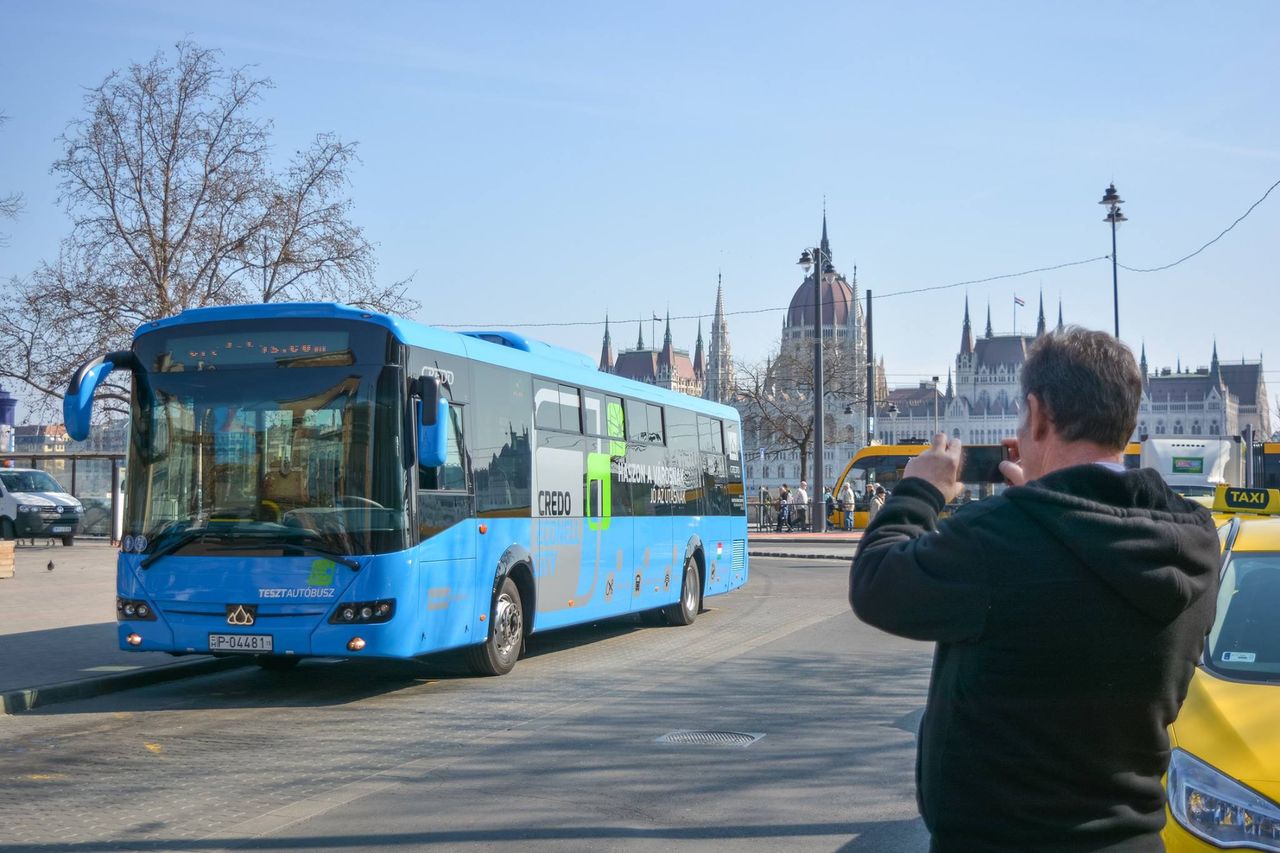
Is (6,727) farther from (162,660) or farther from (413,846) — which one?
(413,846)

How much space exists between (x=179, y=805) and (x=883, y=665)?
712 centimetres

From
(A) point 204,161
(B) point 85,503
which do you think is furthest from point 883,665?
(B) point 85,503

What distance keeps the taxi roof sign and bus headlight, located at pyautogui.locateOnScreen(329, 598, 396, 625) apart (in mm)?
5785

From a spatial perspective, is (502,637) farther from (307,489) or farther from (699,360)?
(699,360)

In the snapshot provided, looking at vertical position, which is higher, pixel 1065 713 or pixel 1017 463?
pixel 1017 463

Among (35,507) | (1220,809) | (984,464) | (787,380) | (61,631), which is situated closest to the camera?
(984,464)

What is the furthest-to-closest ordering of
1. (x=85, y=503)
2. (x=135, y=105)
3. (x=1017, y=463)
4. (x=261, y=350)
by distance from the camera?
(x=85, y=503) → (x=135, y=105) → (x=261, y=350) → (x=1017, y=463)

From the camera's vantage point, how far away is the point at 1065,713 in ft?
7.95

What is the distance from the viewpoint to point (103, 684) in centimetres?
1090

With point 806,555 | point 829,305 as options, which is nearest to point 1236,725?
point 806,555

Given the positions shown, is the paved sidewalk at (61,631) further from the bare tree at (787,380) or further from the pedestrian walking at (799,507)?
the bare tree at (787,380)

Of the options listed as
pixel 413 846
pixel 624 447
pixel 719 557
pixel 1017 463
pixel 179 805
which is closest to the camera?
pixel 1017 463

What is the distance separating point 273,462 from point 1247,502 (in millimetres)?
6699

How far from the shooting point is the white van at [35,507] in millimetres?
30641
